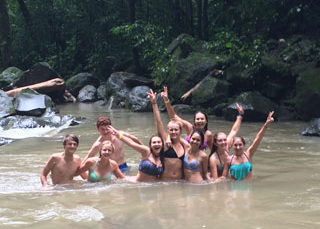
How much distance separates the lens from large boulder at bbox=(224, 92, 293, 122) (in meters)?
11.7

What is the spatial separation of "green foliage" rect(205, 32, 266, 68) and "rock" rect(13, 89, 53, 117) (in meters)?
5.73

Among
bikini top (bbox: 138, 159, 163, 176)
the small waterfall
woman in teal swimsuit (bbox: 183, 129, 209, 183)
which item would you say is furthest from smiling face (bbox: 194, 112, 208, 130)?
the small waterfall

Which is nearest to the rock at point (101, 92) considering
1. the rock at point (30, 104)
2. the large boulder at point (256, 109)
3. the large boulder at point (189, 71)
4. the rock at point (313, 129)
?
the rock at point (30, 104)

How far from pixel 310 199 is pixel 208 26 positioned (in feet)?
50.3

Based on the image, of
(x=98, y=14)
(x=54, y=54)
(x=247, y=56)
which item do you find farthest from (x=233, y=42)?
(x=54, y=54)

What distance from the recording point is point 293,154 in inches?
302

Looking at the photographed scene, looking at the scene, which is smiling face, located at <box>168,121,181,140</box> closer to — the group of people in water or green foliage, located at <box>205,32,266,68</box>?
the group of people in water

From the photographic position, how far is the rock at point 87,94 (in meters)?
18.8

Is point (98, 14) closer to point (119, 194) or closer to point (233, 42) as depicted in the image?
point (233, 42)

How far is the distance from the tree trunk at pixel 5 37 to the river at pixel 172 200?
562 inches

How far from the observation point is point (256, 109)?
1169 centimetres

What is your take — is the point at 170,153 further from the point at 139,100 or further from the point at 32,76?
the point at 32,76

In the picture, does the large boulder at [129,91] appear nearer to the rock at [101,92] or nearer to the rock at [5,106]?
the rock at [101,92]

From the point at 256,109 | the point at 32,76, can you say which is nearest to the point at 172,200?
the point at 256,109
